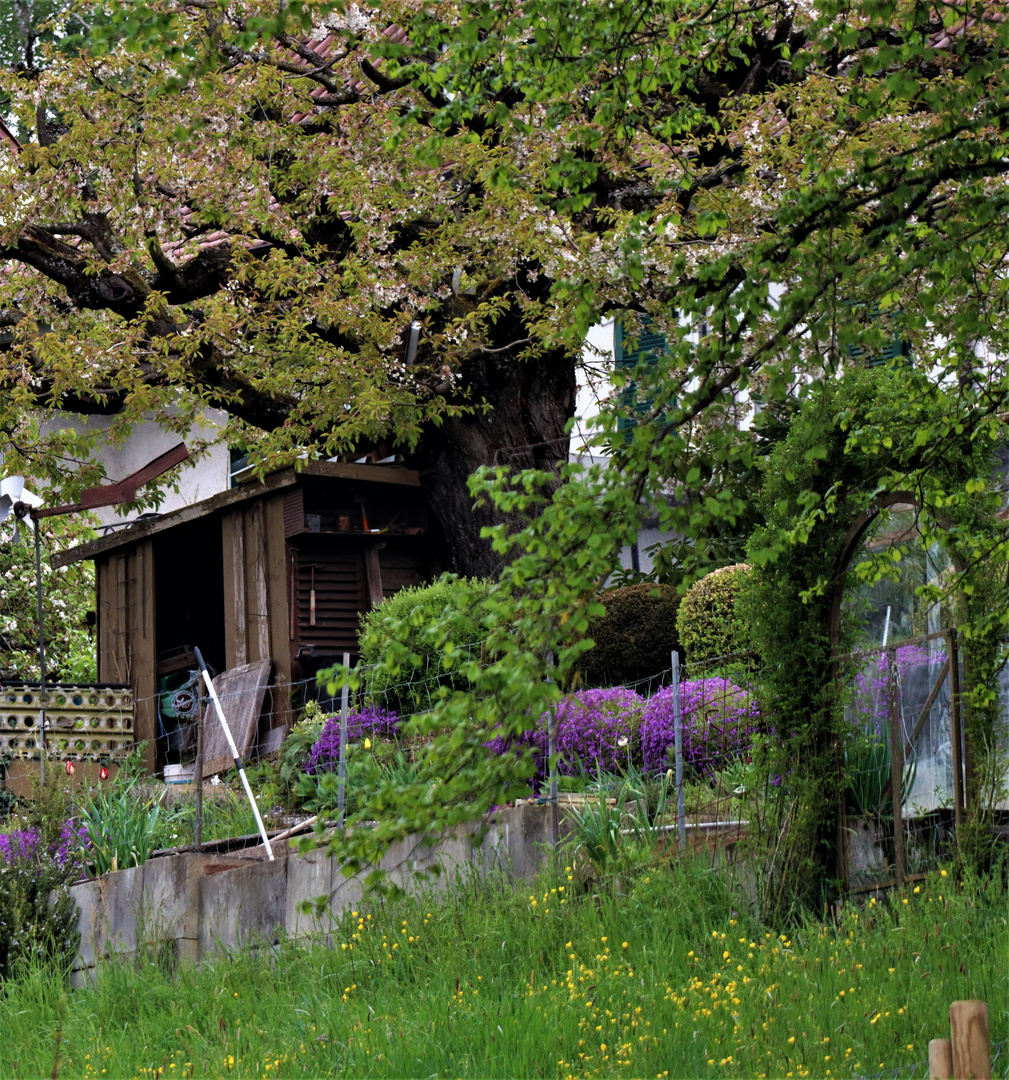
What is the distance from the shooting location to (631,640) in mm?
13688

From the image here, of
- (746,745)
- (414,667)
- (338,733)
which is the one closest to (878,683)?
(746,745)

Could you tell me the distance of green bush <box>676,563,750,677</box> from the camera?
12.7 m

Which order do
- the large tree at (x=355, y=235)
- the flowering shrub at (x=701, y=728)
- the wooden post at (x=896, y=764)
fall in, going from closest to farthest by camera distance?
the wooden post at (x=896, y=764)
the flowering shrub at (x=701, y=728)
the large tree at (x=355, y=235)

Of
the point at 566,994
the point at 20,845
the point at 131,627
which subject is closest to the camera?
the point at 566,994

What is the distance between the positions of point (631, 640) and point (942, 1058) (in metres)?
9.71

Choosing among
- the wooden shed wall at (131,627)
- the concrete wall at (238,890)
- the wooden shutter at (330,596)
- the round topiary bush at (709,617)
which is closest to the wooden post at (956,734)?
the concrete wall at (238,890)

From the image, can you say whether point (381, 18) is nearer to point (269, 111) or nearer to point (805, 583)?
point (269, 111)

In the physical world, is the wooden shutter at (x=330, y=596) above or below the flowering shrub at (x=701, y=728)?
above

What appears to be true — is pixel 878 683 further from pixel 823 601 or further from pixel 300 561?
pixel 300 561

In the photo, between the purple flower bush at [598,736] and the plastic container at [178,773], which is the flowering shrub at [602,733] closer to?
the purple flower bush at [598,736]

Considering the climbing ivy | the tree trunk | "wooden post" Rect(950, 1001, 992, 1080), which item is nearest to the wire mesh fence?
the climbing ivy

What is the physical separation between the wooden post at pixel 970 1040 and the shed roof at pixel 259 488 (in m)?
11.2

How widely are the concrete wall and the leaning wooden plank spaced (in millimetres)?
3524

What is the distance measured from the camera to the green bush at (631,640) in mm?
13711
